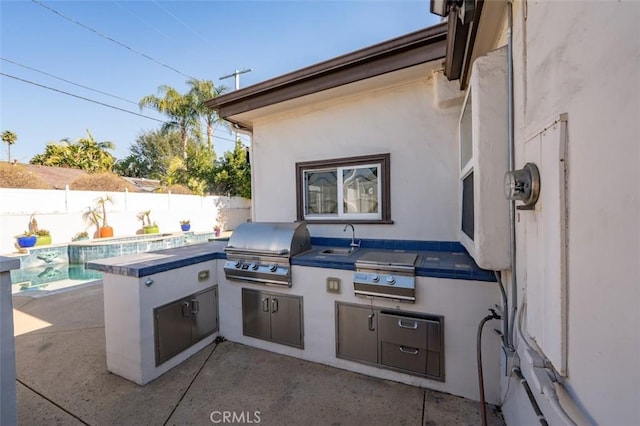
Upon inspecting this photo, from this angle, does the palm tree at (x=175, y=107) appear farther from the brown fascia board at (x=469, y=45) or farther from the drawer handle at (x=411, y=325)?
the drawer handle at (x=411, y=325)

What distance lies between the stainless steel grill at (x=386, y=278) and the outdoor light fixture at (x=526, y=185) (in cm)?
133

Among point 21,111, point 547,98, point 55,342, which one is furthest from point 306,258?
point 21,111

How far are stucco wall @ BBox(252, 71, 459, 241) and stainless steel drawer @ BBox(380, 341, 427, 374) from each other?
5.24ft

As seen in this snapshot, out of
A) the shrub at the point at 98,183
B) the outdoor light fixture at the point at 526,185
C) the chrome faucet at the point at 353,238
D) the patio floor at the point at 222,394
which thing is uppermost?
the shrub at the point at 98,183

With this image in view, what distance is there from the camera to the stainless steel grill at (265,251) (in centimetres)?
333

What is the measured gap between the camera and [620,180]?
877mm

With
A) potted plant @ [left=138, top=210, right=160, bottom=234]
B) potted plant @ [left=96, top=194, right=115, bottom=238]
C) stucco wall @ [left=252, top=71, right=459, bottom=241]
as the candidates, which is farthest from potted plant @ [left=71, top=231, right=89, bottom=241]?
stucco wall @ [left=252, top=71, right=459, bottom=241]

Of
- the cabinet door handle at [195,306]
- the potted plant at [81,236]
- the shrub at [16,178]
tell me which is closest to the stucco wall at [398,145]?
the cabinet door handle at [195,306]

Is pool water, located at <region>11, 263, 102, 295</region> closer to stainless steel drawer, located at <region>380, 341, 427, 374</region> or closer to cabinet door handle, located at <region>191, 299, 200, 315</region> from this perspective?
cabinet door handle, located at <region>191, 299, 200, 315</region>

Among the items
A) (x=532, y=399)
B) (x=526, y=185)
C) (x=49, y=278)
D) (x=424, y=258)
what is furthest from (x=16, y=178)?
(x=532, y=399)

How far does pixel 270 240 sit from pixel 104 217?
11.5 meters

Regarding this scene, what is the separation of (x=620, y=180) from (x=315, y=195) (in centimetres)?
394

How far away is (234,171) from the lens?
1562 cm

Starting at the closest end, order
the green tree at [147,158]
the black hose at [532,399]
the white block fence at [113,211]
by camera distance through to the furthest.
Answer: the black hose at [532,399]
the white block fence at [113,211]
the green tree at [147,158]
